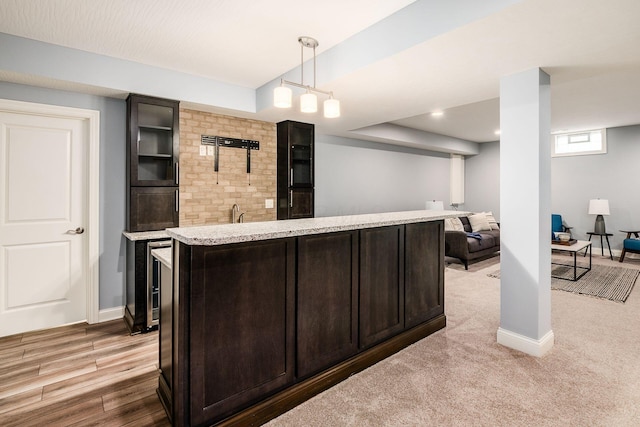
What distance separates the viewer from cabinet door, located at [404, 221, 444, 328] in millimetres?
2832

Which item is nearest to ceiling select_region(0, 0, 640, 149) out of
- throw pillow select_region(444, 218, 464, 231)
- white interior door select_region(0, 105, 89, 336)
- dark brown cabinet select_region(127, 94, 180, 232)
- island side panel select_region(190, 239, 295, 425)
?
dark brown cabinet select_region(127, 94, 180, 232)

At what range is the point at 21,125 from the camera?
120 inches

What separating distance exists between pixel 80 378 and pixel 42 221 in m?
1.69

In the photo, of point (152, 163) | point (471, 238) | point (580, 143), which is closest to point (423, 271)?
point (152, 163)

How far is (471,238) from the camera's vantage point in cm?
587

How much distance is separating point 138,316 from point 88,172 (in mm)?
1535

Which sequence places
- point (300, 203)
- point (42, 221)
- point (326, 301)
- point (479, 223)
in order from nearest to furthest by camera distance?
point (326, 301) → point (42, 221) → point (300, 203) → point (479, 223)

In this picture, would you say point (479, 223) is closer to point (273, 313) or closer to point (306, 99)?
point (306, 99)

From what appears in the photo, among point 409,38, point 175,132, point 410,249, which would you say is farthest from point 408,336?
point 175,132

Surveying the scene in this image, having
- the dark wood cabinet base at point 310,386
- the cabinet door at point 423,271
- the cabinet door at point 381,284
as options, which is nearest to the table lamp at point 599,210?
the cabinet door at point 423,271

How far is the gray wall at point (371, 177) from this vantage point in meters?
5.66

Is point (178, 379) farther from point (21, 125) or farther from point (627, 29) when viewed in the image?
point (627, 29)

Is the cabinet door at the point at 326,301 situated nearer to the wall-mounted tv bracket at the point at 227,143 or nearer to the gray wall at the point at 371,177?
the wall-mounted tv bracket at the point at 227,143

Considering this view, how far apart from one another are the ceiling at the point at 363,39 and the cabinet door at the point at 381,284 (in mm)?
1389
